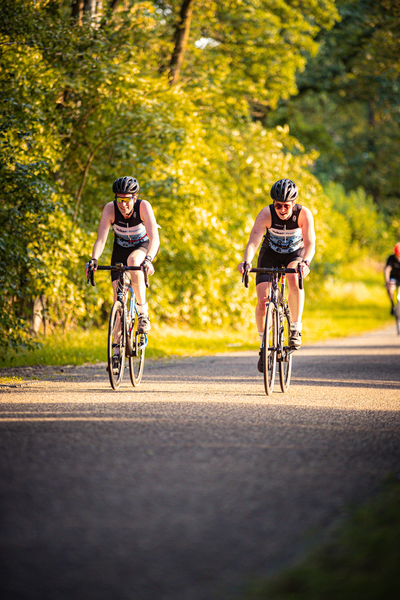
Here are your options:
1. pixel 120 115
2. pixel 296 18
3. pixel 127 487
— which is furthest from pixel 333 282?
pixel 127 487

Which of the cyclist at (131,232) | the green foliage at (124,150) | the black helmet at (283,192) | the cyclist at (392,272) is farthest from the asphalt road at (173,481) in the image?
the cyclist at (392,272)

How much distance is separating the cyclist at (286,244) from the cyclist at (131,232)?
109 centimetres

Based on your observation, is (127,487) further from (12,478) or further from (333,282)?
(333,282)

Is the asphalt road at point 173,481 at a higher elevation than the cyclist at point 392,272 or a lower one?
lower

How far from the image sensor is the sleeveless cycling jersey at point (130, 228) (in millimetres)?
7445

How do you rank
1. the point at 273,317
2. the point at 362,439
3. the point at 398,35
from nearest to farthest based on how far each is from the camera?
1. the point at 362,439
2. the point at 273,317
3. the point at 398,35

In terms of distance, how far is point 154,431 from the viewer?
504 cm

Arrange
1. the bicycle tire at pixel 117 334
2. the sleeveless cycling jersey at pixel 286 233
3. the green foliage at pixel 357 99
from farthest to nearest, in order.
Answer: the green foliage at pixel 357 99, the sleeveless cycling jersey at pixel 286 233, the bicycle tire at pixel 117 334

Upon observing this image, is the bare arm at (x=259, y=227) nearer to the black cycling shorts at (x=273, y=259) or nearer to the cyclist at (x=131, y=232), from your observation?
the black cycling shorts at (x=273, y=259)

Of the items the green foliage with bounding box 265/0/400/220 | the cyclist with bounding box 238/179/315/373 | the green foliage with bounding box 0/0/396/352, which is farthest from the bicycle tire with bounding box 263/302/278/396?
the green foliage with bounding box 265/0/400/220

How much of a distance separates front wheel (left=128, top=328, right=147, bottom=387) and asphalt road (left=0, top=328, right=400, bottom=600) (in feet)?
0.69

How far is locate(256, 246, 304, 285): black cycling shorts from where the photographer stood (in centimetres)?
725

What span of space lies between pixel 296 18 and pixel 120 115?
955 cm

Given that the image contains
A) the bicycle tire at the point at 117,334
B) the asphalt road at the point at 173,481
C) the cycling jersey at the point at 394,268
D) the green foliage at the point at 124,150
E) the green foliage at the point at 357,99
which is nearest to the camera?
the asphalt road at the point at 173,481
